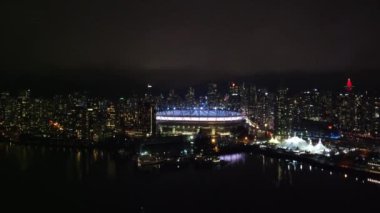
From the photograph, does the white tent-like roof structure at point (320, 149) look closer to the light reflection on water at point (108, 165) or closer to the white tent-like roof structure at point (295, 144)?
the white tent-like roof structure at point (295, 144)

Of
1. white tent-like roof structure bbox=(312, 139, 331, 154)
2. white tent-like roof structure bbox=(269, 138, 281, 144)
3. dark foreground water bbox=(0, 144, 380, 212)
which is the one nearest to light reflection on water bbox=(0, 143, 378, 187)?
dark foreground water bbox=(0, 144, 380, 212)

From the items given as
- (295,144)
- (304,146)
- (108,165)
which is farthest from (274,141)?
(108,165)

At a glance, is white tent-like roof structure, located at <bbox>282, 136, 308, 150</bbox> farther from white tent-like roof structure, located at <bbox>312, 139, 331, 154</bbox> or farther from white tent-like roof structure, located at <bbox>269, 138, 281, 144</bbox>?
white tent-like roof structure, located at <bbox>269, 138, 281, 144</bbox>

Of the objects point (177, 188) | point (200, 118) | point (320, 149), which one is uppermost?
point (200, 118)

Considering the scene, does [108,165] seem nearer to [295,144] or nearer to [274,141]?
[295,144]

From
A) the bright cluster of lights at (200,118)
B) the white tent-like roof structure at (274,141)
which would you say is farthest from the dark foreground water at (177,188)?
the bright cluster of lights at (200,118)

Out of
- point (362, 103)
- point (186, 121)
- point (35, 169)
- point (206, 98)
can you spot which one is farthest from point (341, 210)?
point (206, 98)
